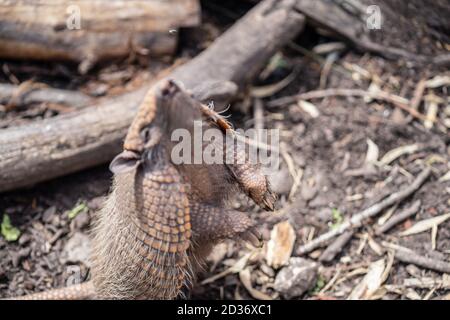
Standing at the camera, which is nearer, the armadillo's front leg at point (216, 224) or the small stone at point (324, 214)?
the armadillo's front leg at point (216, 224)

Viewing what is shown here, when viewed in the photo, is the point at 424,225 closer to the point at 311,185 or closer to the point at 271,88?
the point at 311,185

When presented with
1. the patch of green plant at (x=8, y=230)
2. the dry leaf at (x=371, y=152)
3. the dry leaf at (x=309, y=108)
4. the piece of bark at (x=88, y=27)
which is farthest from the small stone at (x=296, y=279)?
the piece of bark at (x=88, y=27)

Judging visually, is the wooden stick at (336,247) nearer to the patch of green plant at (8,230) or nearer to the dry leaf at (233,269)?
the dry leaf at (233,269)

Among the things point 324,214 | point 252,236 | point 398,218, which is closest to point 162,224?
point 252,236

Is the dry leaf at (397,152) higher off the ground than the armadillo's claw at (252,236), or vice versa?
the armadillo's claw at (252,236)

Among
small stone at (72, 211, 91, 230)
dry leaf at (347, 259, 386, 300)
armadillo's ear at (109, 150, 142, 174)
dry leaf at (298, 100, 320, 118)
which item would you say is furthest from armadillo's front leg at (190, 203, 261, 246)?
dry leaf at (298, 100, 320, 118)

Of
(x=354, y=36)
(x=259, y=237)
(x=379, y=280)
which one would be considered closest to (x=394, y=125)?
(x=354, y=36)
